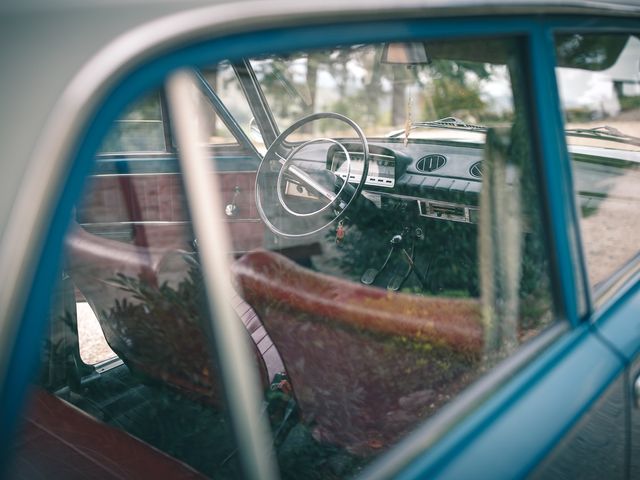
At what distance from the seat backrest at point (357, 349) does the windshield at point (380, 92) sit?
58cm

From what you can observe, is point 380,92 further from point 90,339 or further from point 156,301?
point 156,301

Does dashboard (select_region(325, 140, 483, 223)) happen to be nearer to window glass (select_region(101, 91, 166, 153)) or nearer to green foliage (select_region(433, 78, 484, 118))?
green foliage (select_region(433, 78, 484, 118))

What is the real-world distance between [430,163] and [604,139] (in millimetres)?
805

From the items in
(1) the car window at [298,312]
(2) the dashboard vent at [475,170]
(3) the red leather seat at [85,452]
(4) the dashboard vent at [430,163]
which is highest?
(4) the dashboard vent at [430,163]

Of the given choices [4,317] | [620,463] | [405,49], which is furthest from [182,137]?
[620,463]

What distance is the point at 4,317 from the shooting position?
2.15 feet

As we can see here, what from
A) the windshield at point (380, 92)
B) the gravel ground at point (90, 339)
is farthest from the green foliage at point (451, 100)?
the gravel ground at point (90, 339)

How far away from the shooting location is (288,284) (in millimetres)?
1604

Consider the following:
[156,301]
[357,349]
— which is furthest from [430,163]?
[156,301]

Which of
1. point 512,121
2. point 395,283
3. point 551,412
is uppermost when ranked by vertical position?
point 512,121

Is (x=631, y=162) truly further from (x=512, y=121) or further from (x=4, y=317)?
(x=4, y=317)

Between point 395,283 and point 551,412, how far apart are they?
0.94 m

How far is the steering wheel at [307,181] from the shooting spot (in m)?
2.50

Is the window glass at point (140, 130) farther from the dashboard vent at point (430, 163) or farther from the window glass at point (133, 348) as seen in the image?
the dashboard vent at point (430, 163)
